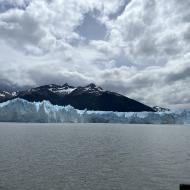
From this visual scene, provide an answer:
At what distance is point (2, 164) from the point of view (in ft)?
127

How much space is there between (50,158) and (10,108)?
137 m

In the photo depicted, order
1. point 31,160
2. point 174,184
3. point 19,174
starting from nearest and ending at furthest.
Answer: point 174,184 < point 19,174 < point 31,160

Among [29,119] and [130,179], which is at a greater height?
[29,119]

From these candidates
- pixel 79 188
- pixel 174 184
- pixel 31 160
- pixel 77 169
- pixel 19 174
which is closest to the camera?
pixel 79 188

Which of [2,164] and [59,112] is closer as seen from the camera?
[2,164]

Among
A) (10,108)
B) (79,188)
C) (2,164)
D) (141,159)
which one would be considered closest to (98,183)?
(79,188)

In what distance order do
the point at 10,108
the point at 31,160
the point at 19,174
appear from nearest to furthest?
the point at 19,174 < the point at 31,160 < the point at 10,108

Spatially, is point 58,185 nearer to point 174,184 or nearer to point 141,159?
point 174,184

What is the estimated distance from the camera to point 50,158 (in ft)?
149

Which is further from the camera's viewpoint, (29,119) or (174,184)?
(29,119)

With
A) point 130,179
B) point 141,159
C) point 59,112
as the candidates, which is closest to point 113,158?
point 141,159

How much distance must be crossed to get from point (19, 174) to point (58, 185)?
18.6 feet

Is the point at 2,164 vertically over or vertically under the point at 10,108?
under

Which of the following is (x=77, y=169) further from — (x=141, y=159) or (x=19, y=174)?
(x=141, y=159)
